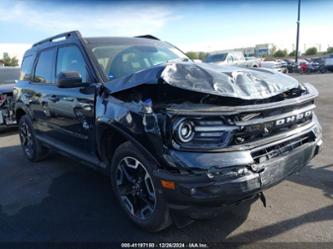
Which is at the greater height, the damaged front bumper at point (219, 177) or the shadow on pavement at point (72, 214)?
the damaged front bumper at point (219, 177)

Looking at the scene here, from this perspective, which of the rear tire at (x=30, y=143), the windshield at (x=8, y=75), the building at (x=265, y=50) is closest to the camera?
the rear tire at (x=30, y=143)

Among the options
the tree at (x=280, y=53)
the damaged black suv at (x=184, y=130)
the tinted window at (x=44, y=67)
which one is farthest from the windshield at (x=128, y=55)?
the tree at (x=280, y=53)

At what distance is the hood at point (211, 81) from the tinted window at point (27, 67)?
317 cm

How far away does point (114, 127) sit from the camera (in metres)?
3.04

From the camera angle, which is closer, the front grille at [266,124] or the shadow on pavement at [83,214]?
the front grille at [266,124]

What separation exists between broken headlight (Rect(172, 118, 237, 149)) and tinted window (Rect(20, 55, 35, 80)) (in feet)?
13.2

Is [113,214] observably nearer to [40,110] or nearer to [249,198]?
[249,198]

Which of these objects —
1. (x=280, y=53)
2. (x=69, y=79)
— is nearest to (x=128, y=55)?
(x=69, y=79)

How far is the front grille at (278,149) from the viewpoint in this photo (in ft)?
8.45

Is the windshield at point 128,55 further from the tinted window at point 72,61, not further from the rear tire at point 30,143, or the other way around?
the rear tire at point 30,143

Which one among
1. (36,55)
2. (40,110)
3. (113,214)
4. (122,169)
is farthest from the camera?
(36,55)

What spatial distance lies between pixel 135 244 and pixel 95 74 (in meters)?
1.87

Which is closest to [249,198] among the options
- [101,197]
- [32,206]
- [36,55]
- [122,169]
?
[122,169]

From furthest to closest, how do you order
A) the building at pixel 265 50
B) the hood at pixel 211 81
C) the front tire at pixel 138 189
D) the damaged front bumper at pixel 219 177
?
1. the building at pixel 265 50
2. the front tire at pixel 138 189
3. the hood at pixel 211 81
4. the damaged front bumper at pixel 219 177
